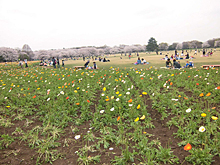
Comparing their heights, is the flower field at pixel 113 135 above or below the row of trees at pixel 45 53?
below

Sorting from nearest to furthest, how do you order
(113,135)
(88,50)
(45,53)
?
(113,135), (45,53), (88,50)

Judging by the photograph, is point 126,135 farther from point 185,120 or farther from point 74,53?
point 74,53

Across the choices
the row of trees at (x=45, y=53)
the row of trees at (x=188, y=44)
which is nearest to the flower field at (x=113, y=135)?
the row of trees at (x=45, y=53)

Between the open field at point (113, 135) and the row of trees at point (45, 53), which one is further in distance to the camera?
the row of trees at point (45, 53)

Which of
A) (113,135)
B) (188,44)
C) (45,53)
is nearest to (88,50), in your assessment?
(45,53)

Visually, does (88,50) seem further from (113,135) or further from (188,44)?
(113,135)

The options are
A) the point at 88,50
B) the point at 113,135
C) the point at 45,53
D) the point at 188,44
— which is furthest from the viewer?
the point at 188,44

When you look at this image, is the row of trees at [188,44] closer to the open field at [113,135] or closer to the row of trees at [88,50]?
the row of trees at [88,50]

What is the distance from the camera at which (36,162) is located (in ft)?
10.2

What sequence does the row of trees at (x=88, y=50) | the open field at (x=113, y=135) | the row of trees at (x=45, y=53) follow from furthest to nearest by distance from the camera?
1. the row of trees at (x=88, y=50)
2. the row of trees at (x=45, y=53)
3. the open field at (x=113, y=135)

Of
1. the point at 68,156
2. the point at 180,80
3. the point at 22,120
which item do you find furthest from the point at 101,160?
the point at 180,80

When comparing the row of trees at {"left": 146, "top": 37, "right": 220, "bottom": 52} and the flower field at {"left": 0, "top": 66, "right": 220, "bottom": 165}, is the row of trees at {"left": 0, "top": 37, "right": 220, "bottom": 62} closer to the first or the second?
the row of trees at {"left": 146, "top": 37, "right": 220, "bottom": 52}

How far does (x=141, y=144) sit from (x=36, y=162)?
2.31m

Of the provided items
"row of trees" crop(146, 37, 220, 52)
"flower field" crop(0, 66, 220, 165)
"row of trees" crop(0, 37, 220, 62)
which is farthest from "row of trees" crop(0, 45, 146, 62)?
"flower field" crop(0, 66, 220, 165)
